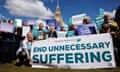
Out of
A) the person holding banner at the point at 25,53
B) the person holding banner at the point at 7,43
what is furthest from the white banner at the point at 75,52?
the person holding banner at the point at 7,43

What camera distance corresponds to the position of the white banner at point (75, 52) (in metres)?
6.90

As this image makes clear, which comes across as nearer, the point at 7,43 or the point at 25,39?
the point at 25,39

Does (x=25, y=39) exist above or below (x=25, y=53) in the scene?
above

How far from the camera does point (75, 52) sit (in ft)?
24.5

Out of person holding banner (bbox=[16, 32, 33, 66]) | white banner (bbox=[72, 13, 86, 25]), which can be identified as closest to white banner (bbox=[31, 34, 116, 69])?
person holding banner (bbox=[16, 32, 33, 66])

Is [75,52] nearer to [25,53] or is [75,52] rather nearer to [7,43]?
[25,53]

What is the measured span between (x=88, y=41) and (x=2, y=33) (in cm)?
432

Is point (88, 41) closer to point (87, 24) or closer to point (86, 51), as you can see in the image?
point (86, 51)

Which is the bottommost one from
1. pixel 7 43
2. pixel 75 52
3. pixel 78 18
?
pixel 75 52

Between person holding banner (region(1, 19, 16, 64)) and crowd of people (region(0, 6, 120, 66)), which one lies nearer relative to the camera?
crowd of people (region(0, 6, 120, 66))

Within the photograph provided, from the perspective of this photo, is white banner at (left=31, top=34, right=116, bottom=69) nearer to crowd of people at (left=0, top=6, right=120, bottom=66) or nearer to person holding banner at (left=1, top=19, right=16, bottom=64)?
crowd of people at (left=0, top=6, right=120, bottom=66)

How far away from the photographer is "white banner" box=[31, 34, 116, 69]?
22.6 ft

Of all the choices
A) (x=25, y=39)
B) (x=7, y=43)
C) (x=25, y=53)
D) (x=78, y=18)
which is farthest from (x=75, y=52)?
(x=7, y=43)

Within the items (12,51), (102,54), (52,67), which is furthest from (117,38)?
(12,51)
